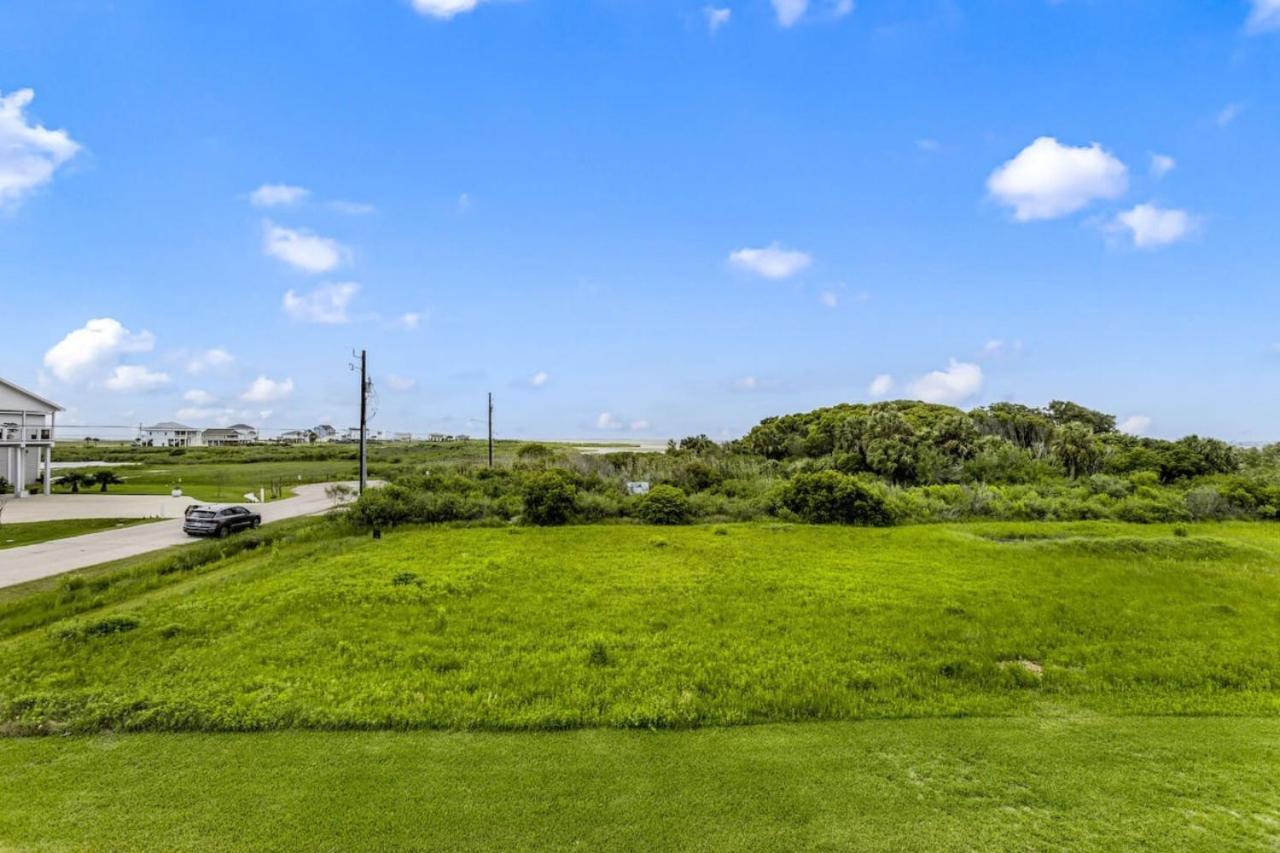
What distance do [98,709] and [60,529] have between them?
59.9 ft

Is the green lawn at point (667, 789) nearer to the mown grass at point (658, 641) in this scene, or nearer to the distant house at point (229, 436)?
the mown grass at point (658, 641)

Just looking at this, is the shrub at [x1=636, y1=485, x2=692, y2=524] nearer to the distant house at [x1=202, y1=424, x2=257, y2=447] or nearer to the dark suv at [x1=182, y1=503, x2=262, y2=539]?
the dark suv at [x1=182, y1=503, x2=262, y2=539]

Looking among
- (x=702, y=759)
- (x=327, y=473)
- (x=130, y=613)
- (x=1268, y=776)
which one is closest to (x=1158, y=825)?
(x=1268, y=776)

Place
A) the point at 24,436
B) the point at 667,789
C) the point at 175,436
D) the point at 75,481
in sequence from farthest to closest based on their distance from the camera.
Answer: the point at 175,436 < the point at 75,481 < the point at 24,436 < the point at 667,789

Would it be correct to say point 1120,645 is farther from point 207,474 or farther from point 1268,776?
point 207,474

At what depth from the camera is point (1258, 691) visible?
6.35m

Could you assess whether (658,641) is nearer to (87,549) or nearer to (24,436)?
(87,549)

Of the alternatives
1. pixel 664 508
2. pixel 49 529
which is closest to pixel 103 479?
pixel 49 529

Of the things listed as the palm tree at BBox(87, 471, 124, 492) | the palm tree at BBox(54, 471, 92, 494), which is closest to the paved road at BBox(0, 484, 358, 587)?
the palm tree at BBox(87, 471, 124, 492)

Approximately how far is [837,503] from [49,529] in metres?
24.3

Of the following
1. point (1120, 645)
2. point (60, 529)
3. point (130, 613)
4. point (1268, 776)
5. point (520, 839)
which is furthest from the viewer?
point (60, 529)

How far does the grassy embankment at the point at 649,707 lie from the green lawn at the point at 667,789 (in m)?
0.02

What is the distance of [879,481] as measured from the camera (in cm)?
2106

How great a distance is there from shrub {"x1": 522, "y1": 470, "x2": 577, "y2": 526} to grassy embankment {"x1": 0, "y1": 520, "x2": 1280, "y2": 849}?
18.3 ft
